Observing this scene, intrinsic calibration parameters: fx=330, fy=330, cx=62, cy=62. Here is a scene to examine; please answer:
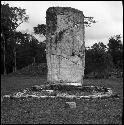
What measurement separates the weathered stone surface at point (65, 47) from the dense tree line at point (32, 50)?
496 inches

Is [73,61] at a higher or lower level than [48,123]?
higher

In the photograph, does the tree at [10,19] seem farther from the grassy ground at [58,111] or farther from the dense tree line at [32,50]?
the grassy ground at [58,111]

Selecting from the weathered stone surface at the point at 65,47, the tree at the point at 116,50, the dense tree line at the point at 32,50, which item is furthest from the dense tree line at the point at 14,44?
the weathered stone surface at the point at 65,47

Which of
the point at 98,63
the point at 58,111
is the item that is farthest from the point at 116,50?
the point at 58,111

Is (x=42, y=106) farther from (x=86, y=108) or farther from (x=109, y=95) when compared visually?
(x=109, y=95)

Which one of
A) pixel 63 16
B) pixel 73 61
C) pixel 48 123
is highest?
pixel 63 16

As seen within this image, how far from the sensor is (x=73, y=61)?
46.5ft

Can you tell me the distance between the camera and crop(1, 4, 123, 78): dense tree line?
34919 mm

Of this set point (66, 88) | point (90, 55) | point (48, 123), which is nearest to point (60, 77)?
point (66, 88)

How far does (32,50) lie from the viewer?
5619 centimetres

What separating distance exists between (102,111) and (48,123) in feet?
6.99

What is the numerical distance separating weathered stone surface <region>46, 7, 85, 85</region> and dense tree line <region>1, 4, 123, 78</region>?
12.6 meters

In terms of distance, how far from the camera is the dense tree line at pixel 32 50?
34919 millimetres

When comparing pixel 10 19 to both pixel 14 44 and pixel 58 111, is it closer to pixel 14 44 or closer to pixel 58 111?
pixel 14 44
